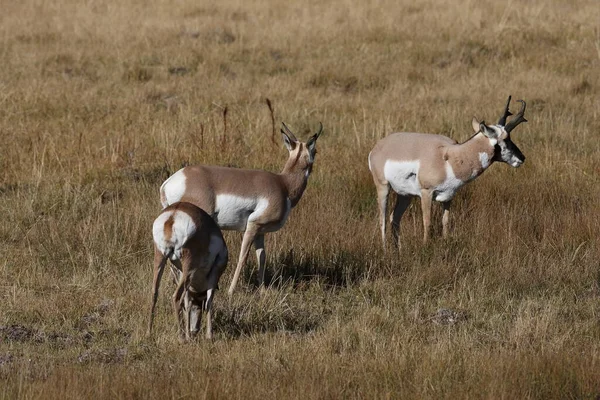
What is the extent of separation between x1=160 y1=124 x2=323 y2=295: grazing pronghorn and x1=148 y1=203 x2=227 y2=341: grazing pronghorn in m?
0.74

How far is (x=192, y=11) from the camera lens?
63.1ft

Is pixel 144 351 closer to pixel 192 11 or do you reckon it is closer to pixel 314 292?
pixel 314 292

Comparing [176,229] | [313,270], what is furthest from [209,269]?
[313,270]

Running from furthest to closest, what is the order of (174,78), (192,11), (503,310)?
(192,11)
(174,78)
(503,310)

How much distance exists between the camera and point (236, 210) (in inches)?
267

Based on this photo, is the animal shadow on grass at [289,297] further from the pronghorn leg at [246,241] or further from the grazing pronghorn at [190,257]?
the grazing pronghorn at [190,257]

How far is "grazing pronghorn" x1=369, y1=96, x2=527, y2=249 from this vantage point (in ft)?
26.5

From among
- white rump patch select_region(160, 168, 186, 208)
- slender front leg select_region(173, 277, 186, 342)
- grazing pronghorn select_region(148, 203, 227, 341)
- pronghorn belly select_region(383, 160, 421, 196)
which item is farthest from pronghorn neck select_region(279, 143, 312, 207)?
slender front leg select_region(173, 277, 186, 342)

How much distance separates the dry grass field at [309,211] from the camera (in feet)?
17.7

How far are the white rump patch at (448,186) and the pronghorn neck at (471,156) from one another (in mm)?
42

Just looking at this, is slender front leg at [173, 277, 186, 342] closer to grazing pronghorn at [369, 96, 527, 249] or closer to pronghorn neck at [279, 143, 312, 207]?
pronghorn neck at [279, 143, 312, 207]

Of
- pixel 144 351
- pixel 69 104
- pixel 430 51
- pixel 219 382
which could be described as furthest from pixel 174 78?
pixel 219 382

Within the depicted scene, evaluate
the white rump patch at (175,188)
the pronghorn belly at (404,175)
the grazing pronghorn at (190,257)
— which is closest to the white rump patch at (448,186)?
the pronghorn belly at (404,175)

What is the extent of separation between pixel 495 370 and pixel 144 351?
2.01m
